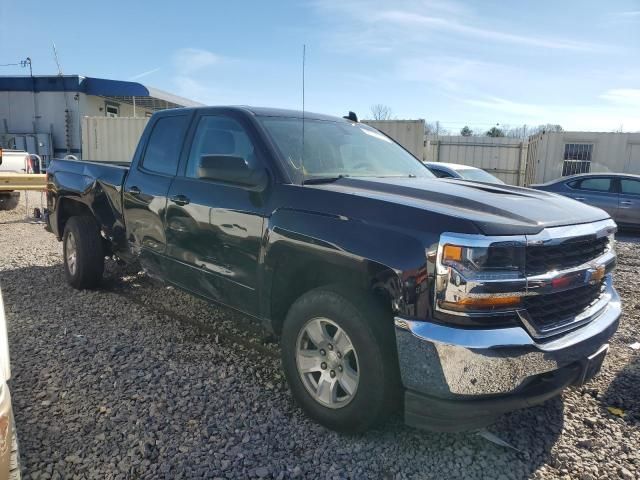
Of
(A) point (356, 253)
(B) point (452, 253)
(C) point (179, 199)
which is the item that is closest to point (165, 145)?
(C) point (179, 199)

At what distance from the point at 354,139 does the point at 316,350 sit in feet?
6.08

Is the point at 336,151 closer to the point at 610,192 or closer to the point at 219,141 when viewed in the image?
the point at 219,141

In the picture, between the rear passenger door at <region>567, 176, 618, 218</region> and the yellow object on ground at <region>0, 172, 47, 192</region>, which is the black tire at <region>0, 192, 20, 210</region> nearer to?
the yellow object on ground at <region>0, 172, 47, 192</region>

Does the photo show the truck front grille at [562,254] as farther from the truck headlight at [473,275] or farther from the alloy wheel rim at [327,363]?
the alloy wheel rim at [327,363]

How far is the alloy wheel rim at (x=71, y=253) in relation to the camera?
5.47 metres

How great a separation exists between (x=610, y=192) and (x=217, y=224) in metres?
10.6

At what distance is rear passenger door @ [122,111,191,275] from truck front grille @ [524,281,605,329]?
9.44ft

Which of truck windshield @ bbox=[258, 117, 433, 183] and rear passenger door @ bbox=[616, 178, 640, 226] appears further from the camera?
rear passenger door @ bbox=[616, 178, 640, 226]

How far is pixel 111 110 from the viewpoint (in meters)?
24.2

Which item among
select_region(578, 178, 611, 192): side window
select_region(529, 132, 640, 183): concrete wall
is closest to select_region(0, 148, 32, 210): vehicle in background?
select_region(578, 178, 611, 192): side window

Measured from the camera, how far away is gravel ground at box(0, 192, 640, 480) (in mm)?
2699

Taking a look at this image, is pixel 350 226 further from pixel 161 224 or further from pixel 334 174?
pixel 161 224

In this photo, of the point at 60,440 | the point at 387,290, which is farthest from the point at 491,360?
the point at 60,440

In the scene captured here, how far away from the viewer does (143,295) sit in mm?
5609
